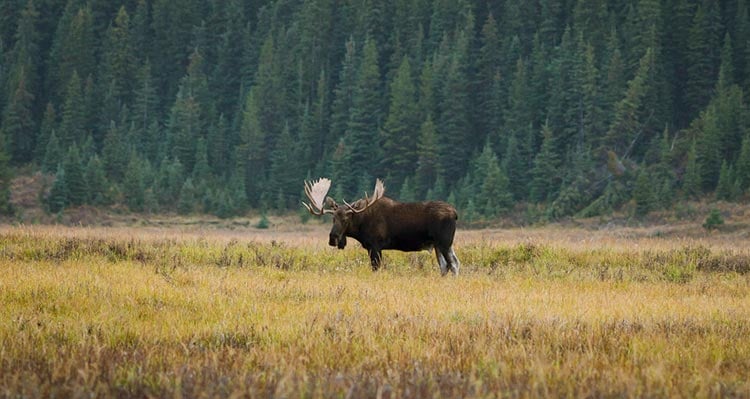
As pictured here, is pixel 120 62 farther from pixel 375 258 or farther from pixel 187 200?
pixel 375 258

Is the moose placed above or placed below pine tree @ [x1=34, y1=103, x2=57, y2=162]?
above

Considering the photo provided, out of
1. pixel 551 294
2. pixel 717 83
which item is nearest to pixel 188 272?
pixel 551 294

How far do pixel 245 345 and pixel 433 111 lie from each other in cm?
6049

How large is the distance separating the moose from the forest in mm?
36290

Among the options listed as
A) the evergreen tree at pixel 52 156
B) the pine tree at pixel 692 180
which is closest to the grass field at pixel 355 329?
the pine tree at pixel 692 180

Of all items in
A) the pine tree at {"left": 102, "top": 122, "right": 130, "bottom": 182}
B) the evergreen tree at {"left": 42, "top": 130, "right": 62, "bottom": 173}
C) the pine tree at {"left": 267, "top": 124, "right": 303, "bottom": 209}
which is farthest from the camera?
the evergreen tree at {"left": 42, "top": 130, "right": 62, "bottom": 173}

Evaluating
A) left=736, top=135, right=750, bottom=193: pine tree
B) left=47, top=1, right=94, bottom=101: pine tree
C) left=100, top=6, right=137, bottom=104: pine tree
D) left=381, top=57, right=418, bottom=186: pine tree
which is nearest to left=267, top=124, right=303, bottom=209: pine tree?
left=381, top=57, right=418, bottom=186: pine tree

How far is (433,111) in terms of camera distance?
67.8 metres

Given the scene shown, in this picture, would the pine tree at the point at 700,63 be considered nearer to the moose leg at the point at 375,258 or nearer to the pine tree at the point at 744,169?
the pine tree at the point at 744,169

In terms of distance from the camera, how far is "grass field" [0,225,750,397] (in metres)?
6.15

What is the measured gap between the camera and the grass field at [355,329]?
6148 millimetres

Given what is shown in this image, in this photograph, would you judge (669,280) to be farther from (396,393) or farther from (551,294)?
(396,393)

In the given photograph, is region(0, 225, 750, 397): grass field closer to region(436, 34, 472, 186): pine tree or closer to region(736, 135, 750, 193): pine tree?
region(736, 135, 750, 193): pine tree

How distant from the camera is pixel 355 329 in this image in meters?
8.70
